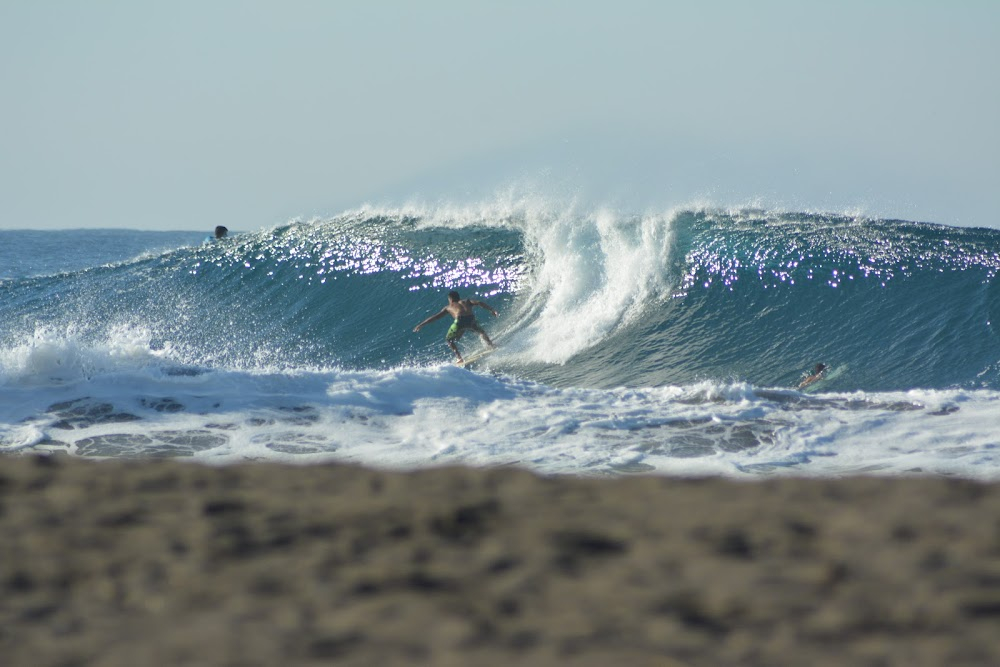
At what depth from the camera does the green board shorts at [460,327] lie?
46.9 ft

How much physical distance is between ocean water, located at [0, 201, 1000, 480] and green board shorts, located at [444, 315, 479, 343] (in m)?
0.35

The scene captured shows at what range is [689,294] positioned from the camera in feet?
50.5

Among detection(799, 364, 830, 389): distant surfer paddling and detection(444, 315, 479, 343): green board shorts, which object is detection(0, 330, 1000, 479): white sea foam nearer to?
detection(799, 364, 830, 389): distant surfer paddling

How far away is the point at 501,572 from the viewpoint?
2441 mm

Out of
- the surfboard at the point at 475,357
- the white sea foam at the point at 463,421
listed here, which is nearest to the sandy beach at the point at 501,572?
the white sea foam at the point at 463,421

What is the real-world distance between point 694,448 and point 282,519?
19.1ft

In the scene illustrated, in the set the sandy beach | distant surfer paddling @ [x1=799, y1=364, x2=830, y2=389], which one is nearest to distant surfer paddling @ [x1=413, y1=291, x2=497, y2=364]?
distant surfer paddling @ [x1=799, y1=364, x2=830, y2=389]

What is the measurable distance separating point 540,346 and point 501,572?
476 inches

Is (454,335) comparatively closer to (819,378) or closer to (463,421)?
(819,378)

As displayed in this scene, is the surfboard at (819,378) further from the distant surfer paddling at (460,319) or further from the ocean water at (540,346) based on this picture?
the distant surfer paddling at (460,319)

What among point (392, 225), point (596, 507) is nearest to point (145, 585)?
point (596, 507)

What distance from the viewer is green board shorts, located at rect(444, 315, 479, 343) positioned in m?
14.3

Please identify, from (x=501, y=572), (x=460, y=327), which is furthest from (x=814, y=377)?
(x=501, y=572)

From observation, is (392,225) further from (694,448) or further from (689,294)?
(694,448)
